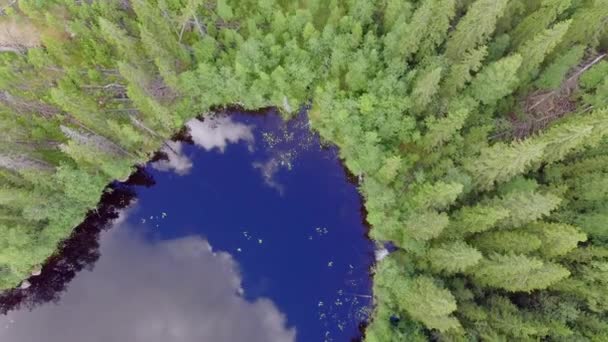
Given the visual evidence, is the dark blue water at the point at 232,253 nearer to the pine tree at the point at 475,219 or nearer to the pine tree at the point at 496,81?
the pine tree at the point at 475,219

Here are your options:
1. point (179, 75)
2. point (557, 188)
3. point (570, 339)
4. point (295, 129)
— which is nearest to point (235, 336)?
point (295, 129)

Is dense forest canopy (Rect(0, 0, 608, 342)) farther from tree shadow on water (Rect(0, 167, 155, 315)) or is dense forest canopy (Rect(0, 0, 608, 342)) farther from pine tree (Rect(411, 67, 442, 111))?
tree shadow on water (Rect(0, 167, 155, 315))

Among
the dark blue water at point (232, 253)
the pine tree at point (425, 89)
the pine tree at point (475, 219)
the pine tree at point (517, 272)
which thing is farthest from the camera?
the dark blue water at point (232, 253)

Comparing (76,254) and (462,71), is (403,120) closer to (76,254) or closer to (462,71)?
(462,71)

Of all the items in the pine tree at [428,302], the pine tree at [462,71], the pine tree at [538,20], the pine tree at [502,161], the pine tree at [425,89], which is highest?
the pine tree at [538,20]

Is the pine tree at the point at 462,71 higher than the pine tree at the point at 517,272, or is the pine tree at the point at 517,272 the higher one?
the pine tree at the point at 462,71

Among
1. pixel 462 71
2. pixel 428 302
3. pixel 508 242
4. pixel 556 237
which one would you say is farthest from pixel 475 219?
pixel 462 71

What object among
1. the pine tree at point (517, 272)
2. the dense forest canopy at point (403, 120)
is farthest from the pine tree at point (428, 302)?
the pine tree at point (517, 272)

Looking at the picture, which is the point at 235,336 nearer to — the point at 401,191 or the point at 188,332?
the point at 188,332
